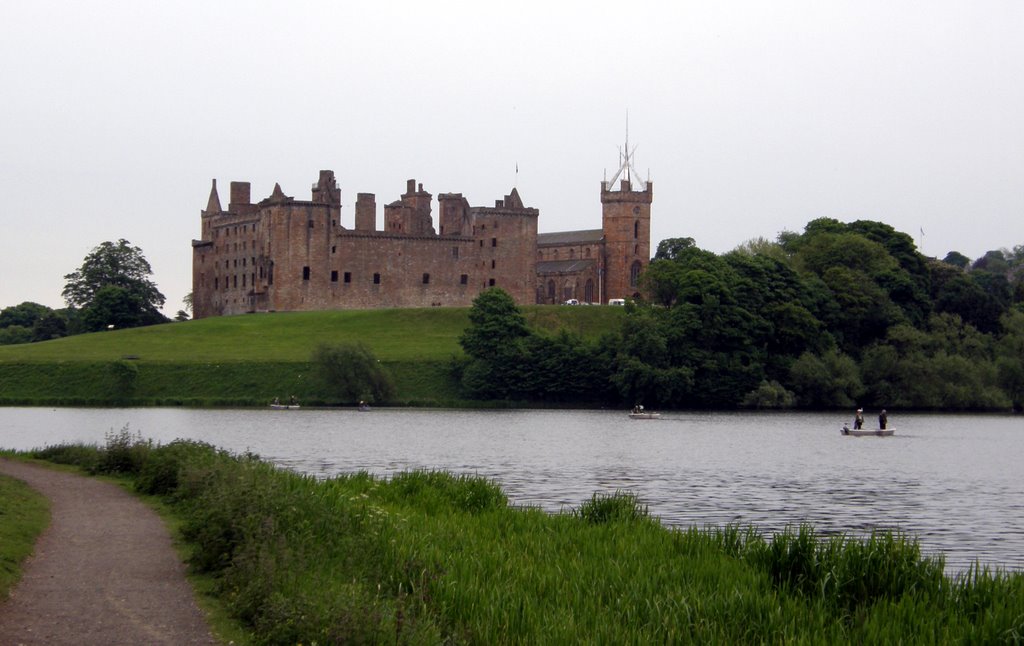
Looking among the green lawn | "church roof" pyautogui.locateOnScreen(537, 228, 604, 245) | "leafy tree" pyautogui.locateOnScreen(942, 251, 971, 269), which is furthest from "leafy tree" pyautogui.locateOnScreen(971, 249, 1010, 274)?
the green lawn

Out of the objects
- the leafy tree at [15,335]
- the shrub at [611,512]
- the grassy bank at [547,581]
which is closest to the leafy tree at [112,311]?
the leafy tree at [15,335]

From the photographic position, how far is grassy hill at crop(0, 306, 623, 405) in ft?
241

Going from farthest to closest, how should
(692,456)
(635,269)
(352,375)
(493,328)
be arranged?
(635,269)
(493,328)
(352,375)
(692,456)

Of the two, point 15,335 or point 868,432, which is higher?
point 15,335

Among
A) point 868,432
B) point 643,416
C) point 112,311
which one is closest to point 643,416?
point 643,416

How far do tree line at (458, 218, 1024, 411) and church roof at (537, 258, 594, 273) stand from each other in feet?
120

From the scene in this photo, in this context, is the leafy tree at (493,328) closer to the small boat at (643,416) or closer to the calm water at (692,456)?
the calm water at (692,456)

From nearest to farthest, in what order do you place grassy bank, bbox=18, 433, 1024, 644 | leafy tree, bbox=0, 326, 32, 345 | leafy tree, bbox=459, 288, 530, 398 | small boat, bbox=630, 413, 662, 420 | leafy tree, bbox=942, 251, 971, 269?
grassy bank, bbox=18, 433, 1024, 644 < small boat, bbox=630, 413, 662, 420 < leafy tree, bbox=459, 288, 530, 398 < leafy tree, bbox=0, 326, 32, 345 < leafy tree, bbox=942, 251, 971, 269

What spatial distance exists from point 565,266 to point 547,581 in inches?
4225

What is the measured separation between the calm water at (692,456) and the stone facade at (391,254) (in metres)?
38.1

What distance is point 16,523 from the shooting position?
16859mm

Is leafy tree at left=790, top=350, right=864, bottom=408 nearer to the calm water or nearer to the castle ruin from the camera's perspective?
the calm water

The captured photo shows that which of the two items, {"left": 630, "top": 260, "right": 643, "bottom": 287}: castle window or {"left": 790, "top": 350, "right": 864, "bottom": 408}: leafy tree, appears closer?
{"left": 790, "top": 350, "right": 864, "bottom": 408}: leafy tree

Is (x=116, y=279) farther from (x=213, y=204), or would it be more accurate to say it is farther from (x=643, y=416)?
(x=643, y=416)
